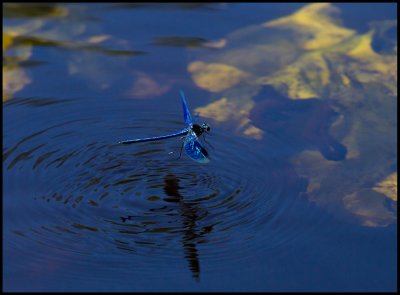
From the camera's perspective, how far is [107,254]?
→ 404cm

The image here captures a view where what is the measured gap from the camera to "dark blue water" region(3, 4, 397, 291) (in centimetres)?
397

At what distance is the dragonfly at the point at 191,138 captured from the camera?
480cm

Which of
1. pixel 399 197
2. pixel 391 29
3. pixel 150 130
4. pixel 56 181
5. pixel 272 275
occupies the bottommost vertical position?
pixel 272 275

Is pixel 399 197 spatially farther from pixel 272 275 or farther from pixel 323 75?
pixel 323 75

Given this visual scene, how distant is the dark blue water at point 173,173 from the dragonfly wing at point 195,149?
0.10 metres

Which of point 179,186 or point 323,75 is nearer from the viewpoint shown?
point 179,186

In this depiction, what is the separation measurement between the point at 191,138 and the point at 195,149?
16 centimetres

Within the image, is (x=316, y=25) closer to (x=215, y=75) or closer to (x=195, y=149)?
(x=215, y=75)

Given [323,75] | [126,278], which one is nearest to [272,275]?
[126,278]

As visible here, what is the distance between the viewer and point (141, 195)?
4.53m

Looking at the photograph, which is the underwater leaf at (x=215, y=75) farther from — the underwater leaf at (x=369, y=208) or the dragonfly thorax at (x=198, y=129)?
the underwater leaf at (x=369, y=208)

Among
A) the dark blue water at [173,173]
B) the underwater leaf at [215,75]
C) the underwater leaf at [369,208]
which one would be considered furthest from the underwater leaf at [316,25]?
the underwater leaf at [369,208]

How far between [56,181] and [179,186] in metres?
0.78

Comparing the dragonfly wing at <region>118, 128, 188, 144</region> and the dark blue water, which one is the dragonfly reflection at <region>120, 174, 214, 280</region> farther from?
the dragonfly wing at <region>118, 128, 188, 144</region>
